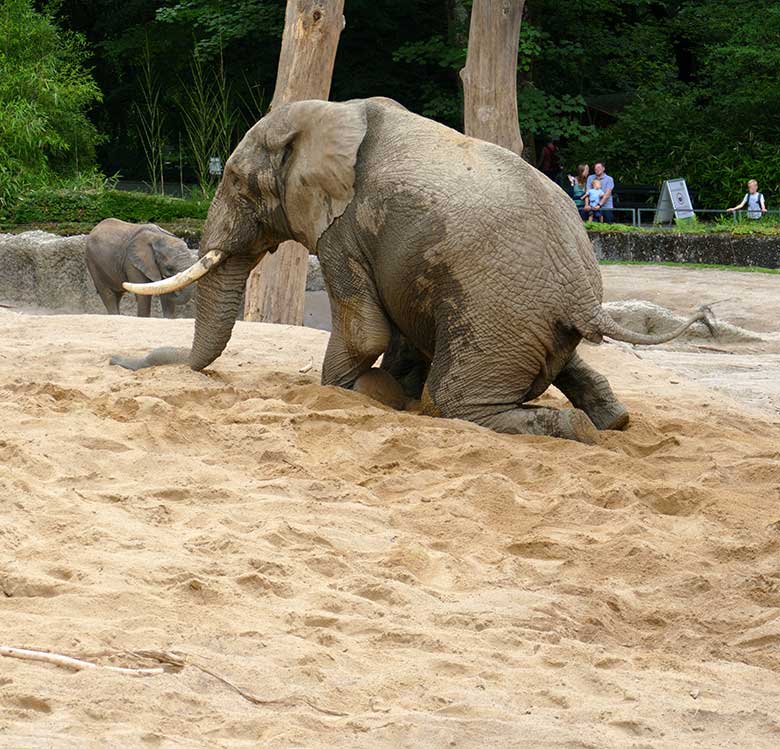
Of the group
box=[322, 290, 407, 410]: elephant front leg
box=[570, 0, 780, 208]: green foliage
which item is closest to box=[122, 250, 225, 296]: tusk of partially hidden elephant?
box=[322, 290, 407, 410]: elephant front leg

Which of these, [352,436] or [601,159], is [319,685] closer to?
[352,436]

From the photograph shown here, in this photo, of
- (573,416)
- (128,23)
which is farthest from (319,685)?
(128,23)

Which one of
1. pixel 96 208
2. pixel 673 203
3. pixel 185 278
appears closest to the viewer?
pixel 185 278

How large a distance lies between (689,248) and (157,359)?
11706 mm

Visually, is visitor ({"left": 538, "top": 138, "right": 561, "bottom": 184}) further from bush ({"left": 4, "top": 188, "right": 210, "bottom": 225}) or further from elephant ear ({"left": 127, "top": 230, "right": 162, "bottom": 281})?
elephant ear ({"left": 127, "top": 230, "right": 162, "bottom": 281})

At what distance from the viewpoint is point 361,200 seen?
24.0ft

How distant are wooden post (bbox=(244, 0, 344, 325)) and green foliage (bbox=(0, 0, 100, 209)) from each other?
8.34 m

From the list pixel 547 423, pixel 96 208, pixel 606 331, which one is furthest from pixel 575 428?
pixel 96 208

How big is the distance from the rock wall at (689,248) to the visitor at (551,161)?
5.62m

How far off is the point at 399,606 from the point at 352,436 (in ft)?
7.52

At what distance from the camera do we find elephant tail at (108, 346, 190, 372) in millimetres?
8320

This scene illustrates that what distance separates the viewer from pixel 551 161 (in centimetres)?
2502

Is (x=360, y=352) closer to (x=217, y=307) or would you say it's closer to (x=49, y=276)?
(x=217, y=307)

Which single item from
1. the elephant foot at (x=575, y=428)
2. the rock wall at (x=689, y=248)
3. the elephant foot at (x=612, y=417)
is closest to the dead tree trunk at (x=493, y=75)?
the rock wall at (x=689, y=248)
